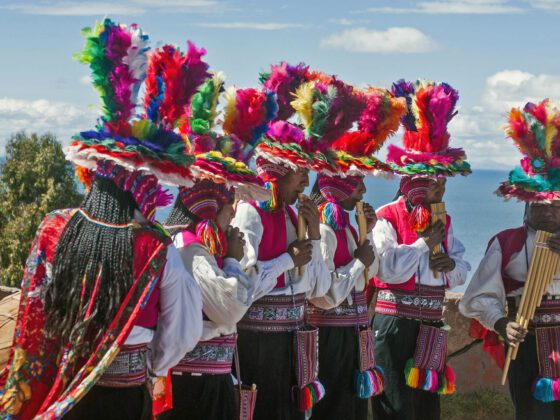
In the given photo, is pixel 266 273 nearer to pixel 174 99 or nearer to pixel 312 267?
pixel 312 267

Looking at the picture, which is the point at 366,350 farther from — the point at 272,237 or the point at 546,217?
the point at 546,217

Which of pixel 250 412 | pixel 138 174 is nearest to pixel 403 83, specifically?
pixel 250 412

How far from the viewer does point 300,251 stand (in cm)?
671

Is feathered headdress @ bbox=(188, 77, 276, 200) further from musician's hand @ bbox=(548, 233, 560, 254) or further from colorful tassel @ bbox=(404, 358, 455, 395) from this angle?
colorful tassel @ bbox=(404, 358, 455, 395)

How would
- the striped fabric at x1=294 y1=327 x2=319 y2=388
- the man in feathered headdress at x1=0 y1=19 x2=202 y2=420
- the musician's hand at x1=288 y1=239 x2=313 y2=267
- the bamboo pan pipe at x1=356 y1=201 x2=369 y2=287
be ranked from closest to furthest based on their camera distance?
the man in feathered headdress at x1=0 y1=19 x2=202 y2=420 → the musician's hand at x1=288 y1=239 x2=313 y2=267 → the striped fabric at x1=294 y1=327 x2=319 y2=388 → the bamboo pan pipe at x1=356 y1=201 x2=369 y2=287

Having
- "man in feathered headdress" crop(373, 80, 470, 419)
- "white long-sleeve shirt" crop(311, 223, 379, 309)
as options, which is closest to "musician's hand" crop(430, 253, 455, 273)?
"man in feathered headdress" crop(373, 80, 470, 419)

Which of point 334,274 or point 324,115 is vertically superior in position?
point 324,115

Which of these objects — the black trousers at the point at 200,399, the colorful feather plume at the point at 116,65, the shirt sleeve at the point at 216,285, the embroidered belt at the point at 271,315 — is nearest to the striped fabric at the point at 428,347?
the embroidered belt at the point at 271,315

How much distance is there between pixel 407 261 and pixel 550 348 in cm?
123

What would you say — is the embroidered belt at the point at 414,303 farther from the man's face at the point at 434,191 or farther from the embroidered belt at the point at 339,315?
the man's face at the point at 434,191

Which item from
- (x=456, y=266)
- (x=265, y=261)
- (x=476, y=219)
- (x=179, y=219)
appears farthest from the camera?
(x=476, y=219)

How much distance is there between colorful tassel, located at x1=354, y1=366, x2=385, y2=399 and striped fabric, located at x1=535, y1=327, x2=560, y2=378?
1.20 metres

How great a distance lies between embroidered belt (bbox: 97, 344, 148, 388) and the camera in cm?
482

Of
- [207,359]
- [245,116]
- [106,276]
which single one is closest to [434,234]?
[245,116]
